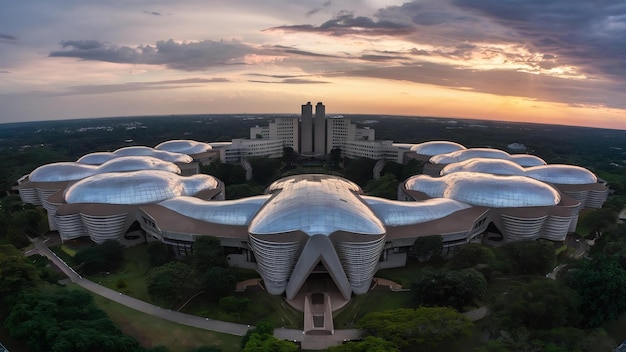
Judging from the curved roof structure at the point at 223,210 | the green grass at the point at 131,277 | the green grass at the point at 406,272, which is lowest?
the green grass at the point at 131,277

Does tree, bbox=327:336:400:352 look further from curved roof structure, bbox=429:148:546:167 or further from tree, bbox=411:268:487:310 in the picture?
curved roof structure, bbox=429:148:546:167

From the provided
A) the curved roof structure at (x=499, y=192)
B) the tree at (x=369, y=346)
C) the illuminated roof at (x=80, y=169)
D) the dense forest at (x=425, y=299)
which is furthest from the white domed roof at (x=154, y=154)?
the tree at (x=369, y=346)

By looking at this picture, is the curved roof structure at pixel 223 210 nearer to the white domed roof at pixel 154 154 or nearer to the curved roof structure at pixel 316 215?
the curved roof structure at pixel 316 215

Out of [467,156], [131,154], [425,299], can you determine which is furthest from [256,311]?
[467,156]

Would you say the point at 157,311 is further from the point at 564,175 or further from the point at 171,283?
the point at 564,175

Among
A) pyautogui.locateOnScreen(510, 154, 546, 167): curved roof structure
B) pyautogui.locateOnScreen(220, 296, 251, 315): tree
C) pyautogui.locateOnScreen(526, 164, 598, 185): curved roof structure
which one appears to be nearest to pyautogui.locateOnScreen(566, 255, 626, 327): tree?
pyautogui.locateOnScreen(220, 296, 251, 315): tree
